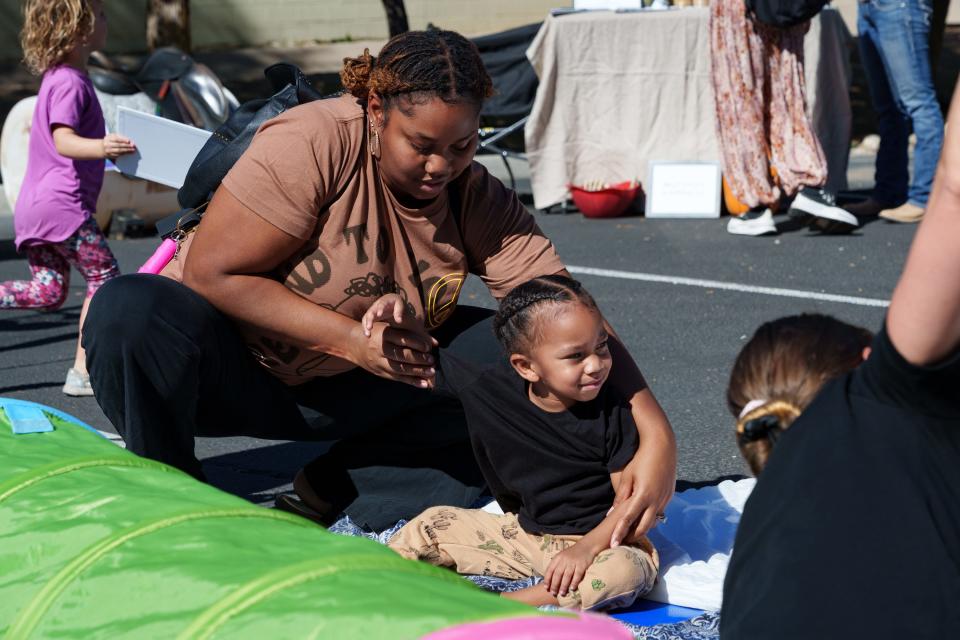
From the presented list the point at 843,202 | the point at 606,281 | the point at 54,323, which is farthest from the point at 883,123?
the point at 54,323

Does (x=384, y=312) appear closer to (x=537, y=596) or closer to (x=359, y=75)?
(x=359, y=75)

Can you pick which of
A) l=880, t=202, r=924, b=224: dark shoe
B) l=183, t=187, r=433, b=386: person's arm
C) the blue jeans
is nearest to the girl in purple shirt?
l=183, t=187, r=433, b=386: person's arm

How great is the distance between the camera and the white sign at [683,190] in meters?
7.97

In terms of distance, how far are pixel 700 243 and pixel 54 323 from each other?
135 inches

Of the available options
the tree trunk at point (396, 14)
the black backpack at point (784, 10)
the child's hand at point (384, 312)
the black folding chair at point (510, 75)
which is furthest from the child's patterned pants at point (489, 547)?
the tree trunk at point (396, 14)

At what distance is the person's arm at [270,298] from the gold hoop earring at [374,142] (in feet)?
0.87

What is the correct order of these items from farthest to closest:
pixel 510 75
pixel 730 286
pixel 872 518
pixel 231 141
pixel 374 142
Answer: pixel 510 75 < pixel 730 286 < pixel 231 141 < pixel 374 142 < pixel 872 518

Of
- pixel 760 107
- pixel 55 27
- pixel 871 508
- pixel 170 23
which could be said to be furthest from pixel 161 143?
pixel 170 23

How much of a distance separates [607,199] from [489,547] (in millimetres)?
5314

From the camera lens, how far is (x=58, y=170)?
15.9 ft

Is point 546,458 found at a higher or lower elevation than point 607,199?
higher

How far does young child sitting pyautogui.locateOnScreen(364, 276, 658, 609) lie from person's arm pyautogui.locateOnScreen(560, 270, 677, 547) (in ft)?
0.09

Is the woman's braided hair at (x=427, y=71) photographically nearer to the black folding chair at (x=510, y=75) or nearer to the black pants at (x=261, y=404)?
the black pants at (x=261, y=404)

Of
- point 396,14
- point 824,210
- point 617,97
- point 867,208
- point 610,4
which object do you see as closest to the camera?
point 824,210
